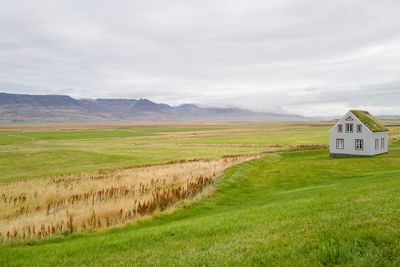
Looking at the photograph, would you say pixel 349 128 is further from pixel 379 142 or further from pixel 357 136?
pixel 379 142

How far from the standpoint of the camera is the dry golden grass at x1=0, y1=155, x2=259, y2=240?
16.5 m

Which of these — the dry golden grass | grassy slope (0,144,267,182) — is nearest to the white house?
grassy slope (0,144,267,182)

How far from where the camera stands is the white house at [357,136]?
1863 inches

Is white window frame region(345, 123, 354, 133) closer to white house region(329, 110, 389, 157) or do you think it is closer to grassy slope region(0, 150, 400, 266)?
white house region(329, 110, 389, 157)

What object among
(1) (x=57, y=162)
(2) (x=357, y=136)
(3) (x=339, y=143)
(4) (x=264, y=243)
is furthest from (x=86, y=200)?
(2) (x=357, y=136)

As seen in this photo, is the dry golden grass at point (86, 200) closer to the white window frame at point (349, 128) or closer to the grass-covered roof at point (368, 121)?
the white window frame at point (349, 128)

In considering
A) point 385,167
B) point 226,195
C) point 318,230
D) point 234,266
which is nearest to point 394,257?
point 318,230

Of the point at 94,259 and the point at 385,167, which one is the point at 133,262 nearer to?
the point at 94,259

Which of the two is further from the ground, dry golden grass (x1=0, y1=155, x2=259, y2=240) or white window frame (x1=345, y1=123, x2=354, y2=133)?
white window frame (x1=345, y1=123, x2=354, y2=133)

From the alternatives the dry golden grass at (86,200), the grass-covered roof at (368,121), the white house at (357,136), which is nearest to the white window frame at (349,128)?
the white house at (357,136)

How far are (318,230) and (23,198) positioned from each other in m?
27.1

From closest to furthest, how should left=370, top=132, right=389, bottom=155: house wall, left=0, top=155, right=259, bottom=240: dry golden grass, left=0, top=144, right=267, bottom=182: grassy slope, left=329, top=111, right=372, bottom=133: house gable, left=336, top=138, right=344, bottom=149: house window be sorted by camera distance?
1. left=0, top=155, right=259, bottom=240: dry golden grass
2. left=0, top=144, right=267, bottom=182: grassy slope
3. left=370, top=132, right=389, bottom=155: house wall
4. left=329, top=111, right=372, bottom=133: house gable
5. left=336, top=138, right=344, bottom=149: house window

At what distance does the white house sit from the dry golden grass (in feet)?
91.9

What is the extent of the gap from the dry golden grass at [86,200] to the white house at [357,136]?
91.9 feet
